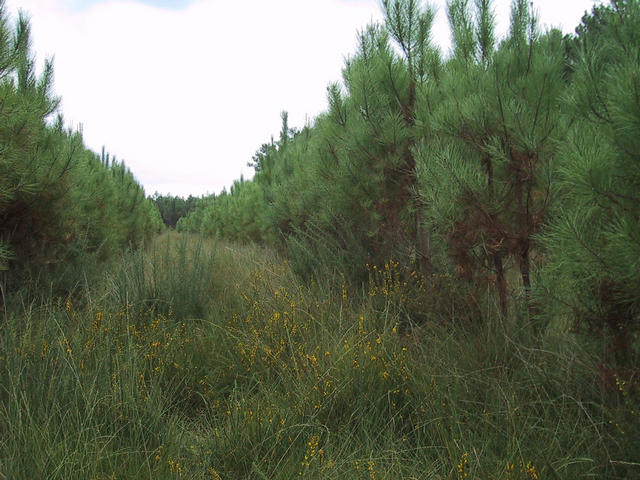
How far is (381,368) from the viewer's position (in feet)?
9.49

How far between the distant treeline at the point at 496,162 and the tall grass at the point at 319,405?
411mm

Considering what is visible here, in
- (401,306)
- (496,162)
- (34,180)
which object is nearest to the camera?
(496,162)

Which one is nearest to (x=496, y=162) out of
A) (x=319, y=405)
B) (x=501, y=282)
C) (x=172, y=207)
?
(x=501, y=282)

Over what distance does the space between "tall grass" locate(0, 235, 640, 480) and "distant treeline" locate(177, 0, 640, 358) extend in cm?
41

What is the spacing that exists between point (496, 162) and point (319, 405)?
6.30ft

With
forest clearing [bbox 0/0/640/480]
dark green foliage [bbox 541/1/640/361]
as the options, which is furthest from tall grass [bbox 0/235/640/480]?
dark green foliage [bbox 541/1/640/361]

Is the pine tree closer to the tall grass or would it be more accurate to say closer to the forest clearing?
the forest clearing

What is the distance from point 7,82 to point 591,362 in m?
4.21

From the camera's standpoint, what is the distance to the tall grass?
212 cm

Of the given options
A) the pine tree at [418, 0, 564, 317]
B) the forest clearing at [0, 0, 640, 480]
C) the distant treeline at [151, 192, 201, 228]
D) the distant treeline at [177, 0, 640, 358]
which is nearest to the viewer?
the distant treeline at [177, 0, 640, 358]

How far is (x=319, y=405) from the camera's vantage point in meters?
2.55

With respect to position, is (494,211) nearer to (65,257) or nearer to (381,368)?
(381,368)

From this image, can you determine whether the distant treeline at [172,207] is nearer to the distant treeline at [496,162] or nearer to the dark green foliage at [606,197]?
the distant treeline at [496,162]

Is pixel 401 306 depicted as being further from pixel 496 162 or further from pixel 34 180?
pixel 34 180
